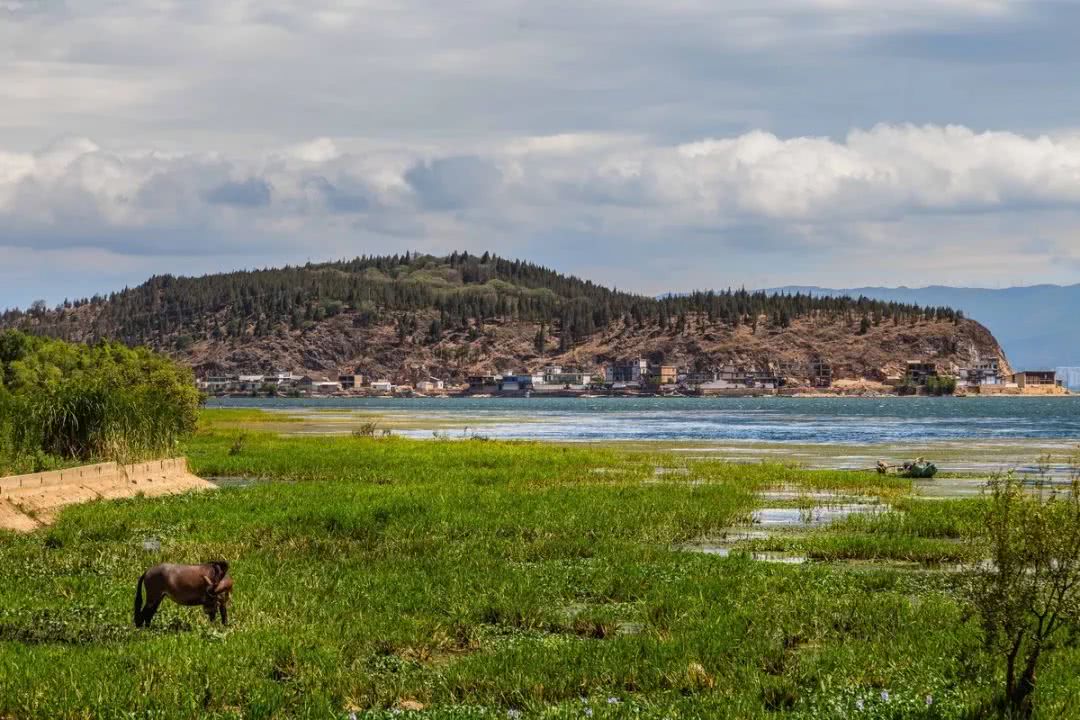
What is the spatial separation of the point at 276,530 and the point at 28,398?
21.2 metres

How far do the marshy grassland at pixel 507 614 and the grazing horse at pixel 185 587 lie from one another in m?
0.34

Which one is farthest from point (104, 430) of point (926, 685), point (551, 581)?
point (926, 685)

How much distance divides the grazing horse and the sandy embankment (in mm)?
13800

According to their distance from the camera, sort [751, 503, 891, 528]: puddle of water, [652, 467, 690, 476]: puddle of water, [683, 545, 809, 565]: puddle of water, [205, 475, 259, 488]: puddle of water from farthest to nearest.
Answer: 1. [652, 467, 690, 476]: puddle of water
2. [205, 475, 259, 488]: puddle of water
3. [751, 503, 891, 528]: puddle of water
4. [683, 545, 809, 565]: puddle of water

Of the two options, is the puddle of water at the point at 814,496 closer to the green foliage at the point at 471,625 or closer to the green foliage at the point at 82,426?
the green foliage at the point at 471,625

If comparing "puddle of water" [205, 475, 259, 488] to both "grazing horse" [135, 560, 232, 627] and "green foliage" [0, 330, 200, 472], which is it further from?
"grazing horse" [135, 560, 232, 627]

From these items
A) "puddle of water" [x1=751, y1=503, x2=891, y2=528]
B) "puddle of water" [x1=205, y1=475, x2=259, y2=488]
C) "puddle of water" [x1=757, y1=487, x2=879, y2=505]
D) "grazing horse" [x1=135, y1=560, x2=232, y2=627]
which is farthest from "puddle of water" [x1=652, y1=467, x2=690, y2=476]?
"grazing horse" [x1=135, y1=560, x2=232, y2=627]

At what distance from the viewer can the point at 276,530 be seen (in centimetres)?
2819

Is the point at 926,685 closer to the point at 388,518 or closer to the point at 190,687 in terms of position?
the point at 190,687

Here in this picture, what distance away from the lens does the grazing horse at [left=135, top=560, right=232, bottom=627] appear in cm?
1716

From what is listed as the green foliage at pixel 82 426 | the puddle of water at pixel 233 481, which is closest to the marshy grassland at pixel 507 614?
the puddle of water at pixel 233 481

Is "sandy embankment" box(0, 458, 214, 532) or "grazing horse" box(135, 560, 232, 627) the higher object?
"grazing horse" box(135, 560, 232, 627)

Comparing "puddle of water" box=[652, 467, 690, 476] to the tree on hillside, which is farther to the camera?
"puddle of water" box=[652, 467, 690, 476]

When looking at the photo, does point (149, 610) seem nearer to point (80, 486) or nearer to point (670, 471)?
point (80, 486)
